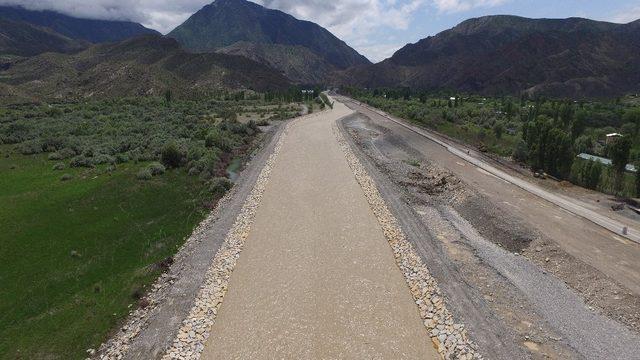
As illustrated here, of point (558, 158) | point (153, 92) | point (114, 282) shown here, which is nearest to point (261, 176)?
point (114, 282)

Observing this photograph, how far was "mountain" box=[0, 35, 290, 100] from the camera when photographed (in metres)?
148

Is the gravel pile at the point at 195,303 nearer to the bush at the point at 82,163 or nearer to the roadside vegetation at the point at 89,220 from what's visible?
the roadside vegetation at the point at 89,220

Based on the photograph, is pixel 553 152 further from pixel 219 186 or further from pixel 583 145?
pixel 219 186

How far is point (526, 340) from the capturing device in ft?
57.0

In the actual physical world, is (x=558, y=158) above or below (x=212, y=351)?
above

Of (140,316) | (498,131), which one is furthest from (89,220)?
(498,131)

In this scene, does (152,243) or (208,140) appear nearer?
(152,243)

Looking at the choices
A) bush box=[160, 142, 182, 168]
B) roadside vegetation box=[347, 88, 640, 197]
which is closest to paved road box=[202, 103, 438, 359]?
bush box=[160, 142, 182, 168]

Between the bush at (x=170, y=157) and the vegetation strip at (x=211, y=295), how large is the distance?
15.7 m

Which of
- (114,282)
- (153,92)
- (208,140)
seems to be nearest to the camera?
(114,282)

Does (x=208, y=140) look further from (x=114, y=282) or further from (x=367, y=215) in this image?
(x=114, y=282)

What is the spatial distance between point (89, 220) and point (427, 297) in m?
24.3

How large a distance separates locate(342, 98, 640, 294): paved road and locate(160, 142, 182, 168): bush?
30686mm

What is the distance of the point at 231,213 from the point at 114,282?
10.9m
